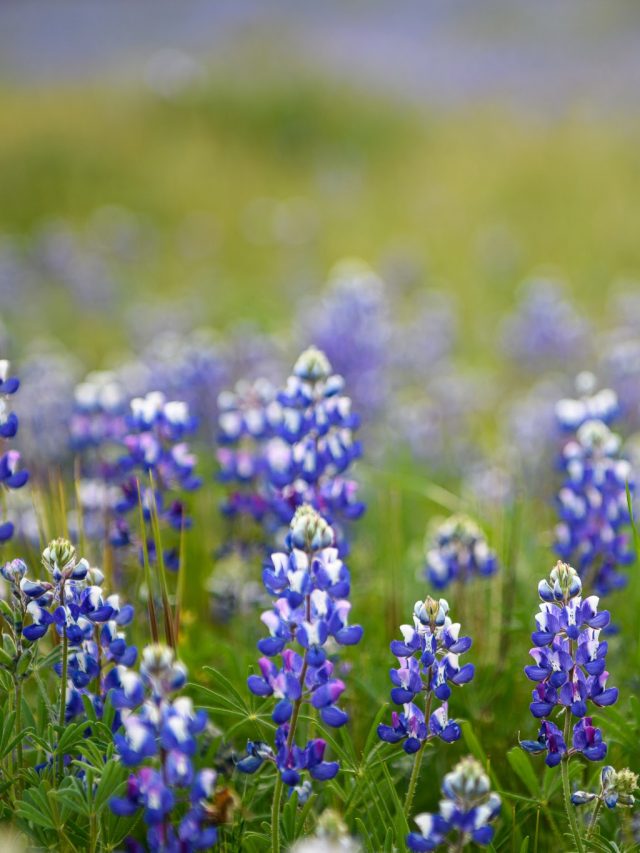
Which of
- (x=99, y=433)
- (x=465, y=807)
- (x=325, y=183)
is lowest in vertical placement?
(x=465, y=807)

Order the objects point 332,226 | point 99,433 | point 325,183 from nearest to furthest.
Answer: point 99,433 < point 332,226 < point 325,183

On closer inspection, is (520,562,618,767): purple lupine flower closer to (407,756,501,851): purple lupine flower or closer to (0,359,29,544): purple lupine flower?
(407,756,501,851): purple lupine flower

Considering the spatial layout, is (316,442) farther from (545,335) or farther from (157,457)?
(545,335)

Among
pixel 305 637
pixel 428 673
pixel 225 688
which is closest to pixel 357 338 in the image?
pixel 225 688

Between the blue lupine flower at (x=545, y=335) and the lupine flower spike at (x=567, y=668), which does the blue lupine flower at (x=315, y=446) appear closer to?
the lupine flower spike at (x=567, y=668)

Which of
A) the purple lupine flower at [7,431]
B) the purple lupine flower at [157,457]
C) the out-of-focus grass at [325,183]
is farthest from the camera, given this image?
the out-of-focus grass at [325,183]

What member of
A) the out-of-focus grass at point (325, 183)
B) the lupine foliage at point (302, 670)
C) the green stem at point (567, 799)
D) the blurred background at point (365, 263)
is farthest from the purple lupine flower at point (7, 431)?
the out-of-focus grass at point (325, 183)
